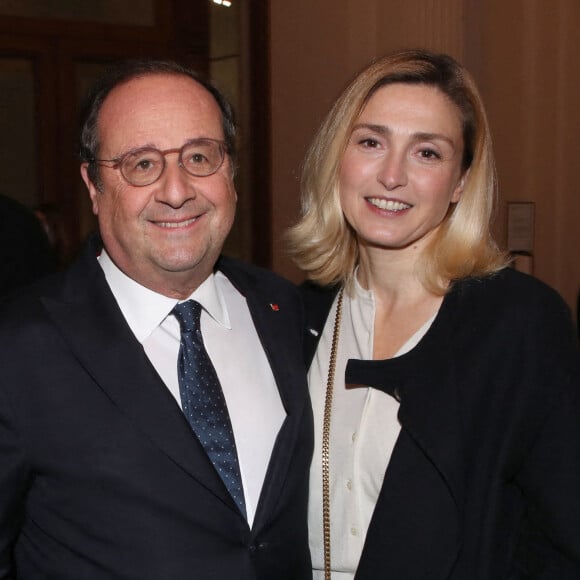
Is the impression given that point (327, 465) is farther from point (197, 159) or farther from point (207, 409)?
point (197, 159)

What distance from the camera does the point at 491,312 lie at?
186cm

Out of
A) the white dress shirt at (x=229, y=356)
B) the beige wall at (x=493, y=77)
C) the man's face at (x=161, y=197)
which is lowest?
the white dress shirt at (x=229, y=356)

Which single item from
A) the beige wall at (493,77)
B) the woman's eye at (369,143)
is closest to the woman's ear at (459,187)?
the woman's eye at (369,143)

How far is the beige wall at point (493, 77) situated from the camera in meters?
5.81

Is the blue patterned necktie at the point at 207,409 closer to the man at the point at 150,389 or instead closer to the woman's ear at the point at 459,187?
the man at the point at 150,389

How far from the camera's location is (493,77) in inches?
242

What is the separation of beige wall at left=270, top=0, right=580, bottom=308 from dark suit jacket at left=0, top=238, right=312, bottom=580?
165 inches

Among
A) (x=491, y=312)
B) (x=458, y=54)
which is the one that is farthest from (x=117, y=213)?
(x=458, y=54)

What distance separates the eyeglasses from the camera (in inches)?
69.6

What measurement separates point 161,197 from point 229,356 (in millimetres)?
384

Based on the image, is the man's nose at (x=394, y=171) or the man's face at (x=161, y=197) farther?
the man's nose at (x=394, y=171)

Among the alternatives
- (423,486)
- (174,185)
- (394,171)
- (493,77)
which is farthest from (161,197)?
(493,77)

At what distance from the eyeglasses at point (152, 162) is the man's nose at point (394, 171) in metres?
0.41

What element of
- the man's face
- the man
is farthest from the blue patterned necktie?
the man's face
